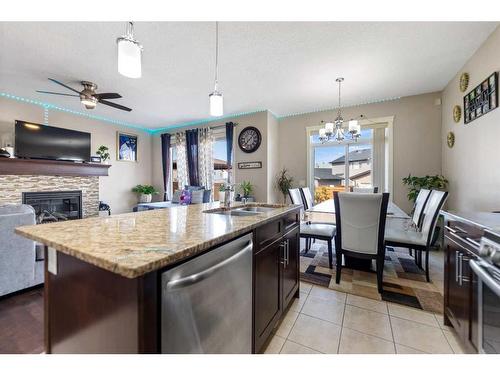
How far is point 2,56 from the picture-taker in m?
2.63

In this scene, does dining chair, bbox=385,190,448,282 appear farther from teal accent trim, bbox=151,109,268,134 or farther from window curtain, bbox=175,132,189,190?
window curtain, bbox=175,132,189,190

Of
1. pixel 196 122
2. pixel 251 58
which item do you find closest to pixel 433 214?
pixel 251 58

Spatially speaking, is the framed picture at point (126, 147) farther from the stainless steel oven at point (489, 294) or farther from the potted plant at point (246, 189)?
the stainless steel oven at point (489, 294)

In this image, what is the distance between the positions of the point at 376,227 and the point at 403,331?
0.85 metres

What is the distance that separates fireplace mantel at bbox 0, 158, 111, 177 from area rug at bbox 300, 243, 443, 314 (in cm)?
485

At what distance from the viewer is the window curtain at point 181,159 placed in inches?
234

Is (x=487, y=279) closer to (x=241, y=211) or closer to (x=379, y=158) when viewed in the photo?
(x=241, y=211)

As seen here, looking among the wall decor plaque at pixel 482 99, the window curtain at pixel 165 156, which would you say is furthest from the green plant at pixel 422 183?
the window curtain at pixel 165 156

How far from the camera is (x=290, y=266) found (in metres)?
1.78

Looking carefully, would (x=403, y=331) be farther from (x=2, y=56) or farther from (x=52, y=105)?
(x=52, y=105)

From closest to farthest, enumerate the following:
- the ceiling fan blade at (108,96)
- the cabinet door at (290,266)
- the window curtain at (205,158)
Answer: the cabinet door at (290,266) < the ceiling fan blade at (108,96) < the window curtain at (205,158)

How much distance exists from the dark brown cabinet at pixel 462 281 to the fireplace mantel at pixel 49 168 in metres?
5.94

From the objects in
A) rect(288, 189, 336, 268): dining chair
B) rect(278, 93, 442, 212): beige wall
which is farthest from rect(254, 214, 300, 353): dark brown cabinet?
rect(278, 93, 442, 212): beige wall

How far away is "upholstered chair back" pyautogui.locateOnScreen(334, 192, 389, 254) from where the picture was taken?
203 cm
